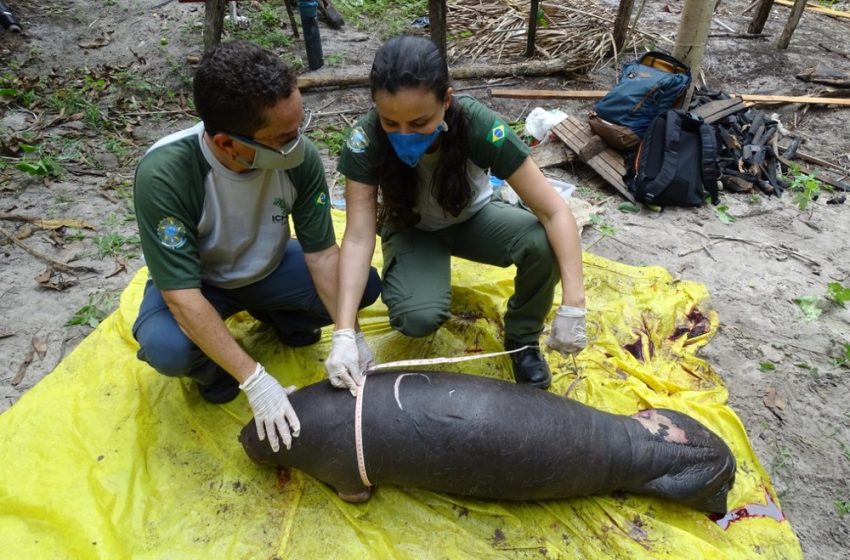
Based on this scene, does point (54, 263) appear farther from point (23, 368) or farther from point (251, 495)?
point (251, 495)

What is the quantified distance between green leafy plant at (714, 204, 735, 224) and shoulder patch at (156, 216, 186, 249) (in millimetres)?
3900

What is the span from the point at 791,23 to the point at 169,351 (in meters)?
8.22

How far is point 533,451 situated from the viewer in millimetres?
2059

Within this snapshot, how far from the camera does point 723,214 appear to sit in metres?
4.36

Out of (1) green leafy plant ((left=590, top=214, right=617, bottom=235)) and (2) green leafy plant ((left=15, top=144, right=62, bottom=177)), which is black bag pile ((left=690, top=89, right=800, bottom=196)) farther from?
(2) green leafy plant ((left=15, top=144, right=62, bottom=177))

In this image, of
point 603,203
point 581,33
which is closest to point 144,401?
point 603,203

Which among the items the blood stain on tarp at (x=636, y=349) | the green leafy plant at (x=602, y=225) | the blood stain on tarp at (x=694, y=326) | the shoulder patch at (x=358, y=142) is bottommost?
the blood stain on tarp at (x=636, y=349)

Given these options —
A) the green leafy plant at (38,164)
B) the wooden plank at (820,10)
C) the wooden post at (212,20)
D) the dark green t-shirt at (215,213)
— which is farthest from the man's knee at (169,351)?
the wooden plank at (820,10)

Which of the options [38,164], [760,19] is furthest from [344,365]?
[760,19]

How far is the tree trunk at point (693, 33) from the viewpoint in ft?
15.8

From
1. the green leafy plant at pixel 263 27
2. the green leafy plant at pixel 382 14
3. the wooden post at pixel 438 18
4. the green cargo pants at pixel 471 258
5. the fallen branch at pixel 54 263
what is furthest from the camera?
the green leafy plant at pixel 382 14

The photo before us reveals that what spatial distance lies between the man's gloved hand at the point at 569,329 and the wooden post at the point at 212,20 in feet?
16.9

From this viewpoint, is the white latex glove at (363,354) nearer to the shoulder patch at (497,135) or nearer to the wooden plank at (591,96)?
the shoulder patch at (497,135)

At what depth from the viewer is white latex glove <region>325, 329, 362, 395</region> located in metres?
2.13
